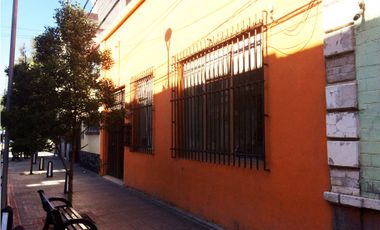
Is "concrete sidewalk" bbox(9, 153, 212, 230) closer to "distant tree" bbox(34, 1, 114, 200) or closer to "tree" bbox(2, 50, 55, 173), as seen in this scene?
"distant tree" bbox(34, 1, 114, 200)

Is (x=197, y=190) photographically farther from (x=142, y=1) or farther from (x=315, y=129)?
(x=142, y=1)

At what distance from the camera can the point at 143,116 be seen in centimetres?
1096

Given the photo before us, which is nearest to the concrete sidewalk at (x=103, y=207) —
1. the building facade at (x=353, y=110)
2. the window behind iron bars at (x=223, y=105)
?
the window behind iron bars at (x=223, y=105)

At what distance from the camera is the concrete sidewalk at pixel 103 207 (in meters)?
7.32

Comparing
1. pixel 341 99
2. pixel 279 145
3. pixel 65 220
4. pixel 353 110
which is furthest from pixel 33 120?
pixel 353 110

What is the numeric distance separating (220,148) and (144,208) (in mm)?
2691

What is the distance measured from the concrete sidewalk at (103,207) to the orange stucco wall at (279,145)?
528mm

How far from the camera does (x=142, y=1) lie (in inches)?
434

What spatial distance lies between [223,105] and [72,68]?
115 inches

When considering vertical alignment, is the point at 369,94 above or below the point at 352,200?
above

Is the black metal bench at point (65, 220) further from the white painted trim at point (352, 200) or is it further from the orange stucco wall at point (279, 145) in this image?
the white painted trim at point (352, 200)

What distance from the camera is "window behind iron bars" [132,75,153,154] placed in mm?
10375

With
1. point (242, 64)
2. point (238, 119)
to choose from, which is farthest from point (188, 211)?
point (242, 64)

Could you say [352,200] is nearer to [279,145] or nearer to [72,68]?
[279,145]
